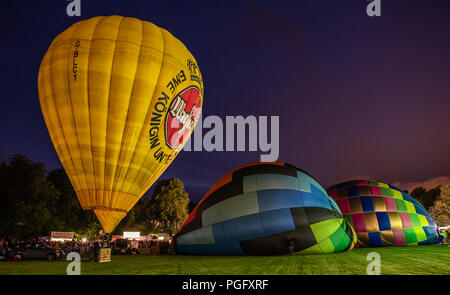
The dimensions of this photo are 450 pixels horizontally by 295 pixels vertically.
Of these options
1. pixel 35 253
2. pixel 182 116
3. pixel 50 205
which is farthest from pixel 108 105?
pixel 50 205

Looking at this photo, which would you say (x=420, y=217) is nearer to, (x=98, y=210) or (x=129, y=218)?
(x=98, y=210)

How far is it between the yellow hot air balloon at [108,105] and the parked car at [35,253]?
11.7 feet

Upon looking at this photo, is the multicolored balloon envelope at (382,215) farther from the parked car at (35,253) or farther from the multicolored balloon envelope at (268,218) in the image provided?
the parked car at (35,253)

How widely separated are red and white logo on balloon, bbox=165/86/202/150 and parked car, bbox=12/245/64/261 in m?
7.08

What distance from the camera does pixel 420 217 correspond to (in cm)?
1653

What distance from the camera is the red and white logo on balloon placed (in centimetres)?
1312

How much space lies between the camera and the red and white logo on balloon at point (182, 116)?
13125mm

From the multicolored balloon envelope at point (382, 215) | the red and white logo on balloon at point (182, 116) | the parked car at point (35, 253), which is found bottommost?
the parked car at point (35, 253)

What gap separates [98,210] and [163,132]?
3.93 m

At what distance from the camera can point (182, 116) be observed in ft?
45.2

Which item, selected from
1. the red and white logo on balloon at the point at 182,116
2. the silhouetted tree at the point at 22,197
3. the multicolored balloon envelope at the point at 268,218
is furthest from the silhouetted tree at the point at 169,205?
the multicolored balloon envelope at the point at 268,218

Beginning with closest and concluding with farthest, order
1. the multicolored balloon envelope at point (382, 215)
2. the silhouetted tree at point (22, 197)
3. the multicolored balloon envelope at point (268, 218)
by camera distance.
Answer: the multicolored balloon envelope at point (268, 218) → the multicolored balloon envelope at point (382, 215) → the silhouetted tree at point (22, 197)

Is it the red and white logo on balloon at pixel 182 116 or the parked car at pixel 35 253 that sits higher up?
the red and white logo on balloon at pixel 182 116

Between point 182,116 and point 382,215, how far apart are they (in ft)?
36.1
